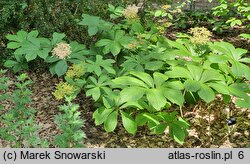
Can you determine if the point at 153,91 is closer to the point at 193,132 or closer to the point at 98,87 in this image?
the point at 98,87

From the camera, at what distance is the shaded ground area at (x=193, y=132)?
9.96ft

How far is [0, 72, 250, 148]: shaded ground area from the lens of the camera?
304 centimetres

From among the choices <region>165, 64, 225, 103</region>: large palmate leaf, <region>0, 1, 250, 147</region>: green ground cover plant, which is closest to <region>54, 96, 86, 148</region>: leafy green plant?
<region>0, 1, 250, 147</region>: green ground cover plant

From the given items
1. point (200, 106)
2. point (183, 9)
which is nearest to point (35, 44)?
point (200, 106)

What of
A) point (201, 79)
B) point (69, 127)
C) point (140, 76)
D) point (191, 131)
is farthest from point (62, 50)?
point (191, 131)

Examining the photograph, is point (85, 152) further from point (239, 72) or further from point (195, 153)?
point (239, 72)

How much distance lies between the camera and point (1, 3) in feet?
12.6

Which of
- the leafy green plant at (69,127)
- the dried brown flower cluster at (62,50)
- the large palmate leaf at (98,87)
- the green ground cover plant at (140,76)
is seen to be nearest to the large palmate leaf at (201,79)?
the green ground cover plant at (140,76)

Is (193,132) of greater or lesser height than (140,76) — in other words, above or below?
below

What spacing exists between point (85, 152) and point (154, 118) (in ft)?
2.05

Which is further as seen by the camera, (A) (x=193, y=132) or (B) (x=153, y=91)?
(A) (x=193, y=132)

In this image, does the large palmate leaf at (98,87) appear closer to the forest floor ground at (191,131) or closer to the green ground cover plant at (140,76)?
the green ground cover plant at (140,76)

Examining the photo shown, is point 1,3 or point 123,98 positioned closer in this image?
point 123,98

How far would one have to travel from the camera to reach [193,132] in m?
3.16
